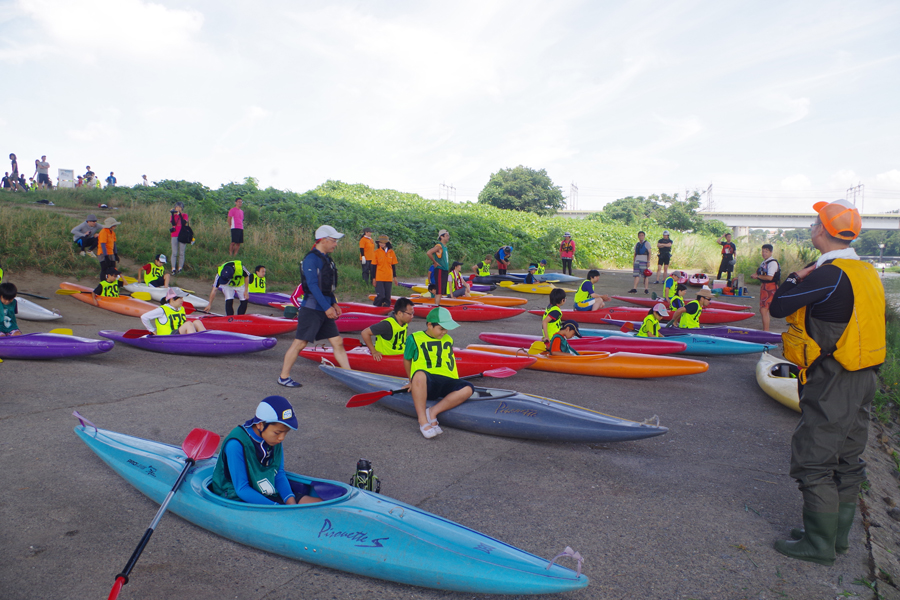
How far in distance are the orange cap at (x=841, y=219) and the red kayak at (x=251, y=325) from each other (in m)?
7.05

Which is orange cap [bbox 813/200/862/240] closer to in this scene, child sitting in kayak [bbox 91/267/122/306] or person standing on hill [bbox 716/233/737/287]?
child sitting in kayak [bbox 91/267/122/306]

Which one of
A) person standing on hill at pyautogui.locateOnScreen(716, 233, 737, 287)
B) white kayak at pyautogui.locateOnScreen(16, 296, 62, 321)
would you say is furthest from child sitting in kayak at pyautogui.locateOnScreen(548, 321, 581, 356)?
person standing on hill at pyautogui.locateOnScreen(716, 233, 737, 287)

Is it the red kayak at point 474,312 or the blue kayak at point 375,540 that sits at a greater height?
the red kayak at point 474,312

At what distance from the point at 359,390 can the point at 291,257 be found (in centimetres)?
1021

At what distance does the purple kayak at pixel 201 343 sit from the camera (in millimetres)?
6973

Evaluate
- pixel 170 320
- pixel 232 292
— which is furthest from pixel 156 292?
pixel 170 320

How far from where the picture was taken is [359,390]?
5.57m

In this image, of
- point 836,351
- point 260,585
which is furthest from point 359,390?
point 836,351

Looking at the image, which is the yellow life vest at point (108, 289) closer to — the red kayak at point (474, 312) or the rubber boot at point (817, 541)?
the red kayak at point (474, 312)

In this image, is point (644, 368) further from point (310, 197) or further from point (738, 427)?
point (310, 197)

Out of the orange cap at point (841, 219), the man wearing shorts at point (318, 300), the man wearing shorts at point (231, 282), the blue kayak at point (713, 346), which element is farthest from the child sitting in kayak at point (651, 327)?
the man wearing shorts at point (231, 282)

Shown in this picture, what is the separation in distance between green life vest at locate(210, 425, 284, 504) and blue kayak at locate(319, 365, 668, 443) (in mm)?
1884

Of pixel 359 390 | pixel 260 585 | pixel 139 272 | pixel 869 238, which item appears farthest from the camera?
pixel 869 238

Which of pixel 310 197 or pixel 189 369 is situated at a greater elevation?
pixel 310 197
